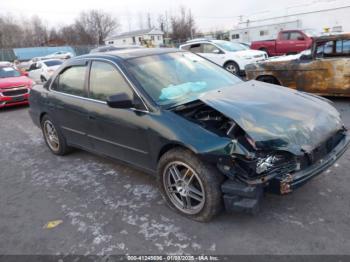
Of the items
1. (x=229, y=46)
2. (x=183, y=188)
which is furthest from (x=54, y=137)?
(x=229, y=46)

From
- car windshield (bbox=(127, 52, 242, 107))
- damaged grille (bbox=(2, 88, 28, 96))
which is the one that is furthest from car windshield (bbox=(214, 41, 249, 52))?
car windshield (bbox=(127, 52, 242, 107))

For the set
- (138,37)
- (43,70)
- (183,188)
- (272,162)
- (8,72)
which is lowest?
(183,188)

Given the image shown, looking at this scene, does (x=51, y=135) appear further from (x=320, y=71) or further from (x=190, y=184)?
(x=320, y=71)

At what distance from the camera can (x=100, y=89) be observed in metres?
4.06

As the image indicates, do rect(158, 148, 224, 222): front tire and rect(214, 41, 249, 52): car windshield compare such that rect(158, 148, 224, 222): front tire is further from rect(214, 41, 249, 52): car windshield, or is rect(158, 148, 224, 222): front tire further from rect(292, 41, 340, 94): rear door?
rect(214, 41, 249, 52): car windshield

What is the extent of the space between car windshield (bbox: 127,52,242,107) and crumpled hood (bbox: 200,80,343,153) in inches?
12.0

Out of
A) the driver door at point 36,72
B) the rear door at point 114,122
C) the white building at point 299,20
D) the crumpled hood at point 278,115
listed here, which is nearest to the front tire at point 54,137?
the rear door at point 114,122

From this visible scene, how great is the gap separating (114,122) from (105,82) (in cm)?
59

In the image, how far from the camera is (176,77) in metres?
3.88

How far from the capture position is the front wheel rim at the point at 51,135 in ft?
17.5

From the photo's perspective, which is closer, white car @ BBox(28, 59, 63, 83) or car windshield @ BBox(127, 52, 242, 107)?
car windshield @ BBox(127, 52, 242, 107)

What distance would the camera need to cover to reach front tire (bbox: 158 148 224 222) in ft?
9.55

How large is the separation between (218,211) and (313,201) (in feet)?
3.66

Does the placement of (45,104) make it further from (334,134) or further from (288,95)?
(334,134)
